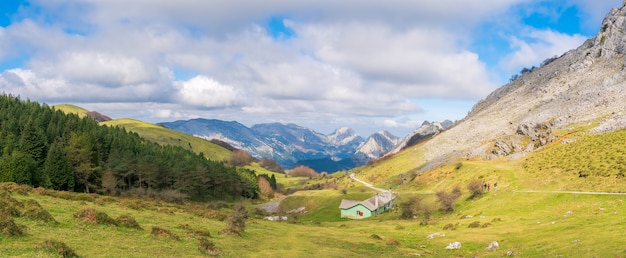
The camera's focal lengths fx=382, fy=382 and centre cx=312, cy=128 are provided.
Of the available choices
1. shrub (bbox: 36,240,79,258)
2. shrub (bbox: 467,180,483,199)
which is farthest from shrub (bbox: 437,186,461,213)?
shrub (bbox: 36,240,79,258)

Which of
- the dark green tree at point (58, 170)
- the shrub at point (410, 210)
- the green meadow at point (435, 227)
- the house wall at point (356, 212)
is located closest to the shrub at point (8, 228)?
the green meadow at point (435, 227)

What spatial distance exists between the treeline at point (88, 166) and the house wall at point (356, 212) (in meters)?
49.6

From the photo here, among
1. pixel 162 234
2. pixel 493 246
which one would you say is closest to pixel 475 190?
pixel 493 246

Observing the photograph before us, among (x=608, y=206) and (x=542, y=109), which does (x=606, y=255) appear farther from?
(x=542, y=109)

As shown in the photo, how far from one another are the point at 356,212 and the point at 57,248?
103409mm

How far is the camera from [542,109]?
186 meters

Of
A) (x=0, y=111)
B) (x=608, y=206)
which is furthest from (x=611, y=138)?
(x=0, y=111)

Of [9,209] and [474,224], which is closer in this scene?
[9,209]

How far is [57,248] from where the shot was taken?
878 inches

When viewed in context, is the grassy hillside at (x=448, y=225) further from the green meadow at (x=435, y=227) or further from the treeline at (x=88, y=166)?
the treeline at (x=88, y=166)

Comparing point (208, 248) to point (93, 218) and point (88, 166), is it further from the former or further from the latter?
point (88, 166)

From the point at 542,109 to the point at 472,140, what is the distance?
35048mm

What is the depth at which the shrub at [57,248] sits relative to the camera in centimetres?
2205

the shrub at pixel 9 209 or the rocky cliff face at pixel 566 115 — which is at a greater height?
the rocky cliff face at pixel 566 115
